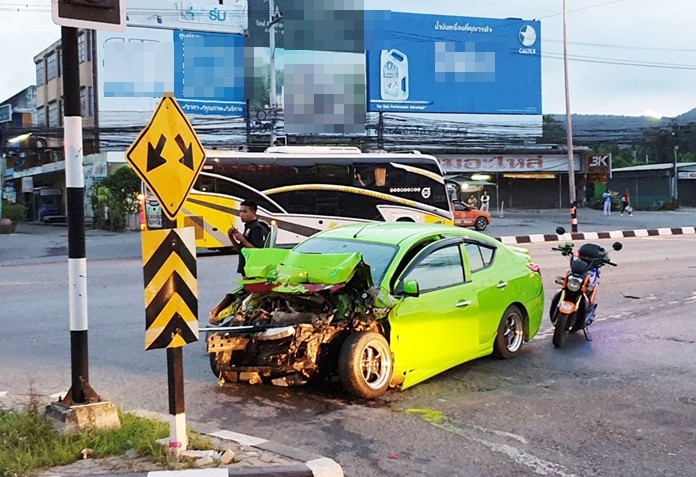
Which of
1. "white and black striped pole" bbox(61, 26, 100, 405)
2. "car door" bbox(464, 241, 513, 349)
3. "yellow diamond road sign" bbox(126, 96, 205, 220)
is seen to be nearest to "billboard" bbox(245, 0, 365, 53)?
"car door" bbox(464, 241, 513, 349)

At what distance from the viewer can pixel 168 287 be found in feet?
15.6

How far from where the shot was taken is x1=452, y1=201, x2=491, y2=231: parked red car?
33438 millimetres

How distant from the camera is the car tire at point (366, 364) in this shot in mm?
6332

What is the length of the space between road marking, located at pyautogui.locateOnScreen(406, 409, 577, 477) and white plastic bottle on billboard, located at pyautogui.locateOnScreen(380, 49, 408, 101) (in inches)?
1796

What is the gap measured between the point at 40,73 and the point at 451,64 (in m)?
29.8

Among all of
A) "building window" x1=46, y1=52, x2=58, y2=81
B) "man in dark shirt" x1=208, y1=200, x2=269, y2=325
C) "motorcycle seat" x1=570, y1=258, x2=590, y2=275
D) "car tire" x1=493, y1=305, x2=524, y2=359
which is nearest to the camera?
"car tire" x1=493, y1=305, x2=524, y2=359

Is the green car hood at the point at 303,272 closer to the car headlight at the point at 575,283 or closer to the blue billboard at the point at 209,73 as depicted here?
the car headlight at the point at 575,283

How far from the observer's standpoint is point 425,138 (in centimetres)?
4912

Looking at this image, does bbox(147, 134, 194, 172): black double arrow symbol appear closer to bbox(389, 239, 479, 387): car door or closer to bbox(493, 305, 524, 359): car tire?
bbox(389, 239, 479, 387): car door

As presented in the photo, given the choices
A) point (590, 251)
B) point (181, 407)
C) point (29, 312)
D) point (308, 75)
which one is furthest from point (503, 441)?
point (308, 75)

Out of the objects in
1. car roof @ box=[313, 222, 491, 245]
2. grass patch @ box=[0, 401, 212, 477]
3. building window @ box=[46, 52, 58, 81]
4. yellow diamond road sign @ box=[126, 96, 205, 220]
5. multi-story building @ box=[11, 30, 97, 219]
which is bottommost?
grass patch @ box=[0, 401, 212, 477]

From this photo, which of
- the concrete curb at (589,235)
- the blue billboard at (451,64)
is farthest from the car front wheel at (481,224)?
the blue billboard at (451,64)

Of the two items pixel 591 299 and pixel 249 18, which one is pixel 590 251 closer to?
pixel 591 299

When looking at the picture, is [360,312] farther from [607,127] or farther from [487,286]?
[607,127]
